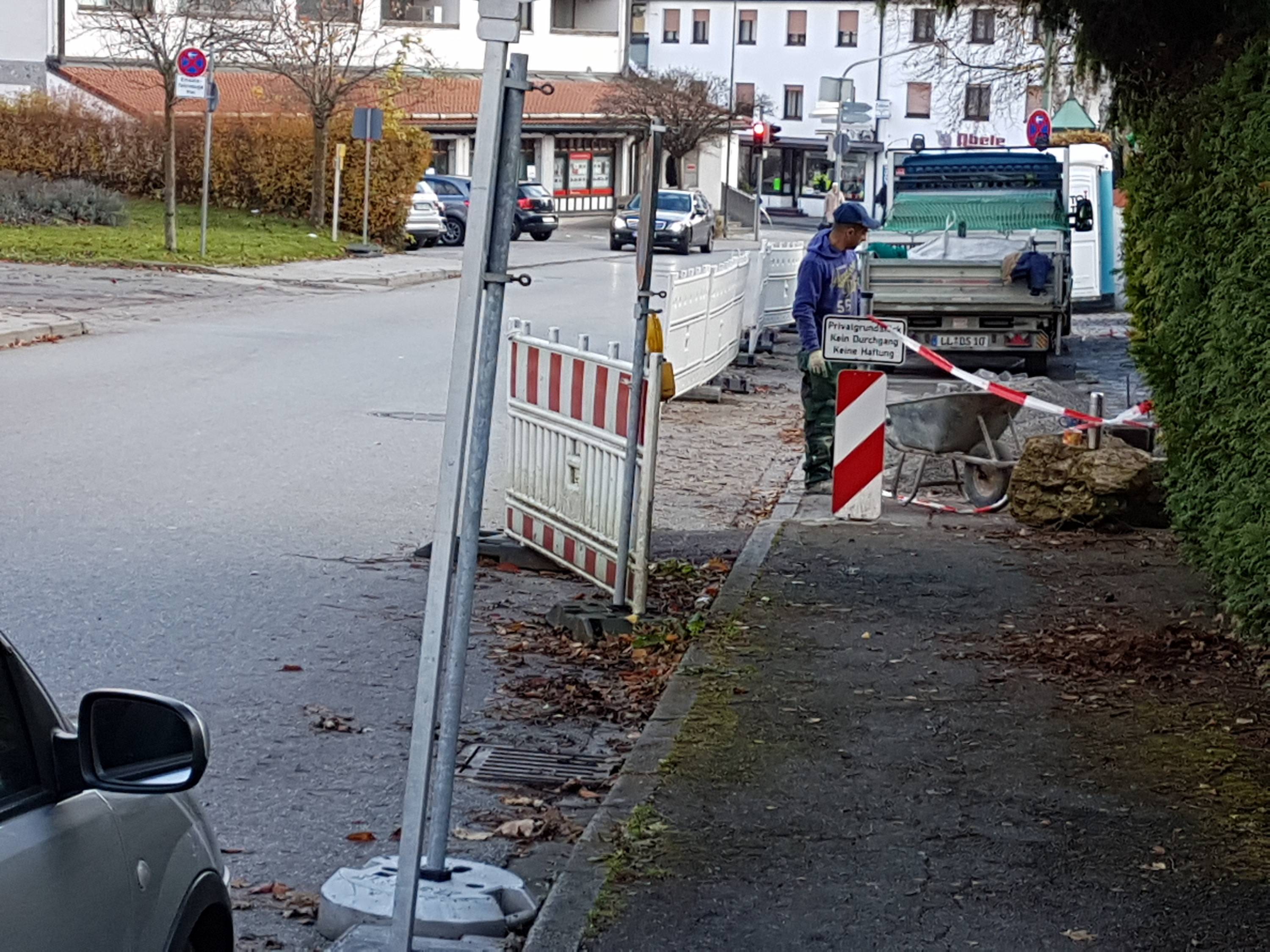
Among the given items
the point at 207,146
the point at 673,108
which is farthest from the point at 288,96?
the point at 207,146

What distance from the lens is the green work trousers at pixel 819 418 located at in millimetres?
12047

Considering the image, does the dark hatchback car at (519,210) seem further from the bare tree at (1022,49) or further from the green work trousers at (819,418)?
the green work trousers at (819,418)

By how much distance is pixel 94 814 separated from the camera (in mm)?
2789

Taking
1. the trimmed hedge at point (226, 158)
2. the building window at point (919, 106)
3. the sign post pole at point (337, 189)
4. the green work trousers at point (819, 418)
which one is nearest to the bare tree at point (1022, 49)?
the green work trousers at point (819, 418)

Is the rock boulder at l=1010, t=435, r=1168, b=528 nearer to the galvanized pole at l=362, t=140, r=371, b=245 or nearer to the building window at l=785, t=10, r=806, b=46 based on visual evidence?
the galvanized pole at l=362, t=140, r=371, b=245

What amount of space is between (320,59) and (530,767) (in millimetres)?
38235

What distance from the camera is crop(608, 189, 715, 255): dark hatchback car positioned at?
48469 mm

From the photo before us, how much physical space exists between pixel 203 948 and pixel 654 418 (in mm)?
5130

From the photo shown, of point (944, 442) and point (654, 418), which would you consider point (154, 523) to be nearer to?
point (654, 418)

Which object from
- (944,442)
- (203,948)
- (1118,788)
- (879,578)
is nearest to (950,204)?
(944,442)

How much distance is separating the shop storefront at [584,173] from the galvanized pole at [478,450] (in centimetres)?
6316

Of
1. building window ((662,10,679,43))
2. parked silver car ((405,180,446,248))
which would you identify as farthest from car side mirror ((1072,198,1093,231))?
building window ((662,10,679,43))

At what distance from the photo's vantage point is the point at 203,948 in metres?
3.29

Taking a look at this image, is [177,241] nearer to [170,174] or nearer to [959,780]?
[170,174]
